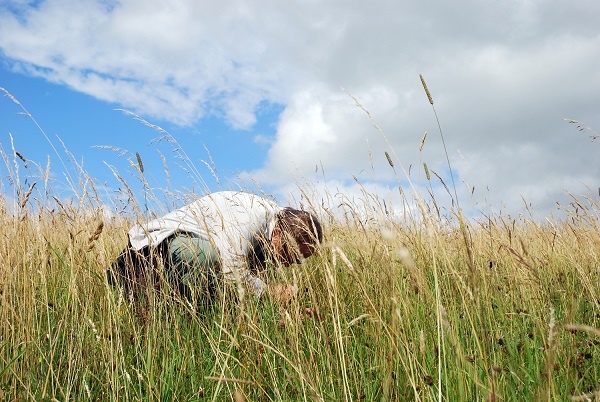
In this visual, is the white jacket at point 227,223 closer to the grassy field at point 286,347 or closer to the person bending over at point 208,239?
the person bending over at point 208,239

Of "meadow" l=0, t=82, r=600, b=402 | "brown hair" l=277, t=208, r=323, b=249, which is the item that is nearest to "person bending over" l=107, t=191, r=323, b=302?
"brown hair" l=277, t=208, r=323, b=249

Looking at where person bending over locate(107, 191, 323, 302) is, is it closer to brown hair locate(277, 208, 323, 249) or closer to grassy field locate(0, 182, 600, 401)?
brown hair locate(277, 208, 323, 249)

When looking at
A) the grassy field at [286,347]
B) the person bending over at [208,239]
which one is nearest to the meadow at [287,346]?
the grassy field at [286,347]

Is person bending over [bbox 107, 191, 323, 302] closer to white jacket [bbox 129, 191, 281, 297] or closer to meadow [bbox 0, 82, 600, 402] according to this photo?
white jacket [bbox 129, 191, 281, 297]

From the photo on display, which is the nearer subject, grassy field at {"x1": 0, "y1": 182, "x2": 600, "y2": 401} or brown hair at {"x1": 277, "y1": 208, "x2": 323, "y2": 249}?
grassy field at {"x1": 0, "y1": 182, "x2": 600, "y2": 401}

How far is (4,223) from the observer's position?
103 inches

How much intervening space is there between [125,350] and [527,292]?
235 centimetres

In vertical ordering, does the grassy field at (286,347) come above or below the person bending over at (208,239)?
below

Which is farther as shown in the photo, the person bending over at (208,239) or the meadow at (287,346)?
the person bending over at (208,239)

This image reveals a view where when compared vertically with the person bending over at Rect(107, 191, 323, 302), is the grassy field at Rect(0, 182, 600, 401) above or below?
below

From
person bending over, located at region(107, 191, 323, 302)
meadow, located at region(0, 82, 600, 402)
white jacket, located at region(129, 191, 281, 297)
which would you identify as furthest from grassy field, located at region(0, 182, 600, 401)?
white jacket, located at region(129, 191, 281, 297)

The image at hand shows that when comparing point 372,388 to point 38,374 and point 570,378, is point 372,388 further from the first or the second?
point 38,374

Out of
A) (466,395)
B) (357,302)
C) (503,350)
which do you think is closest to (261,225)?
(357,302)

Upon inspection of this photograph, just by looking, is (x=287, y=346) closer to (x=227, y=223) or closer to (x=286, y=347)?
(x=286, y=347)
